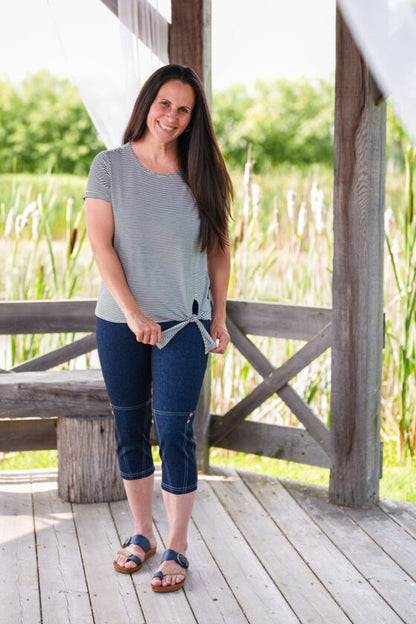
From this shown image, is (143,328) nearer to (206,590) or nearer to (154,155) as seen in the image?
(154,155)

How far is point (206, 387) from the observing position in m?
3.46

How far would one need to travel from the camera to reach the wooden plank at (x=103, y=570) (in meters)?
2.25

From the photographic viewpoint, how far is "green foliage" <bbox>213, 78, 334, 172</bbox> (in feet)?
77.6

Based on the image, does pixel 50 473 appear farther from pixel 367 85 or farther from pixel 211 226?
pixel 367 85

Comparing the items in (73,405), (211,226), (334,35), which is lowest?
(73,405)

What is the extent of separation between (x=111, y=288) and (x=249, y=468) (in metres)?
1.90


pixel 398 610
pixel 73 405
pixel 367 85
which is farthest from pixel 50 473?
pixel 367 85

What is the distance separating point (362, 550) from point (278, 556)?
0.30 metres

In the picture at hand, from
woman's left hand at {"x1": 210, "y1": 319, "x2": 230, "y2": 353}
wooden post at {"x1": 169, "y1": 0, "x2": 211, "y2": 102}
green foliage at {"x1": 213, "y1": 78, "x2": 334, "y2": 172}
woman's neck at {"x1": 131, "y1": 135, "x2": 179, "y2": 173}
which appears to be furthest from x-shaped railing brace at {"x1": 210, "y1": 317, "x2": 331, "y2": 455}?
green foliage at {"x1": 213, "y1": 78, "x2": 334, "y2": 172}

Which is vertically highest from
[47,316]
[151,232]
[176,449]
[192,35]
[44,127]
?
[44,127]

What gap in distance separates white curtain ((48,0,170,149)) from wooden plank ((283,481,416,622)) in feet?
5.31

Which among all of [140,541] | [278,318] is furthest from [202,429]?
[140,541]

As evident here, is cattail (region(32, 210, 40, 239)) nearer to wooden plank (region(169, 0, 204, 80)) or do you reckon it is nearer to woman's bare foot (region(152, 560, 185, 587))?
wooden plank (region(169, 0, 204, 80))

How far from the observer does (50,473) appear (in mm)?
3471
